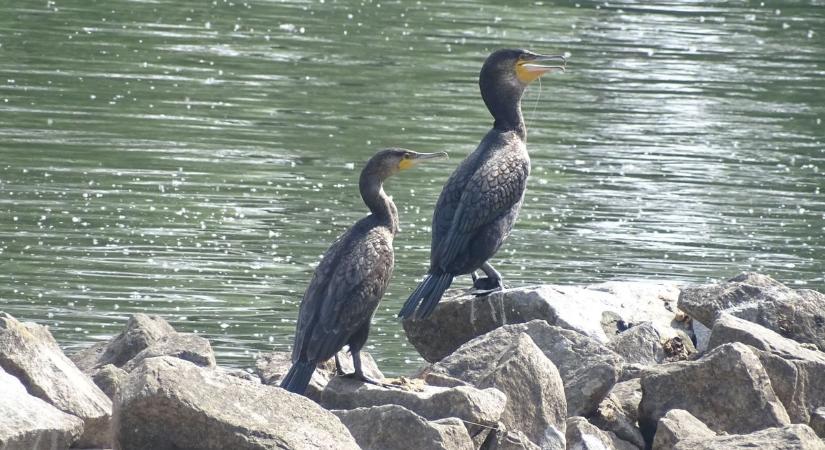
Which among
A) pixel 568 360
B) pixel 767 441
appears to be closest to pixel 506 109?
pixel 568 360

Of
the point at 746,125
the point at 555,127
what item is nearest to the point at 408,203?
the point at 555,127

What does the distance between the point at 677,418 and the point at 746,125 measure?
12.1 m

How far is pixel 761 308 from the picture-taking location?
915 cm

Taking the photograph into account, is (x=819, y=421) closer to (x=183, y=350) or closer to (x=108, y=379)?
(x=183, y=350)

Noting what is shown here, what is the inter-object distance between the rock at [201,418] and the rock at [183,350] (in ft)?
5.55

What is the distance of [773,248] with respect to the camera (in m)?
13.7

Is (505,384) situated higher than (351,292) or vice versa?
(351,292)

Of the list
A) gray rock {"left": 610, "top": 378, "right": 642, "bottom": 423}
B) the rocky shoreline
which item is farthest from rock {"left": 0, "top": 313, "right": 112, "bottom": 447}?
gray rock {"left": 610, "top": 378, "right": 642, "bottom": 423}

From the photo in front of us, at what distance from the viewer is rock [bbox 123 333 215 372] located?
828cm

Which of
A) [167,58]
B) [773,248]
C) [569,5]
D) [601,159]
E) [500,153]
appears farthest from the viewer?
[569,5]

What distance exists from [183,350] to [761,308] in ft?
9.66

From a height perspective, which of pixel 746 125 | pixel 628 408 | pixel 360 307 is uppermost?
pixel 360 307

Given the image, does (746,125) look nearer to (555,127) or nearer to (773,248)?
(555,127)

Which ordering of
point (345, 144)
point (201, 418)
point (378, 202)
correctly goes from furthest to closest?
point (345, 144) → point (378, 202) → point (201, 418)
